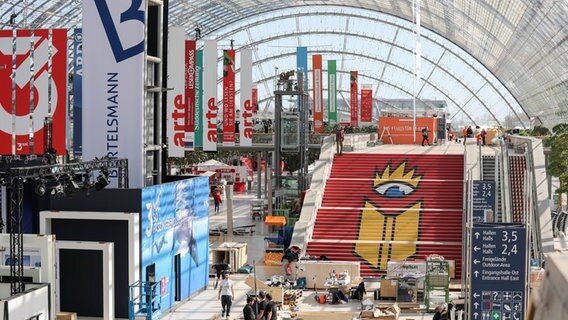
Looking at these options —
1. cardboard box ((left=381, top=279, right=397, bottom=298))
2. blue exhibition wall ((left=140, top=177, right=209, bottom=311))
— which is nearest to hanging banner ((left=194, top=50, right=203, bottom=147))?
blue exhibition wall ((left=140, top=177, right=209, bottom=311))

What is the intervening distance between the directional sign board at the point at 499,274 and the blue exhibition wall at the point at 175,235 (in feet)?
24.4

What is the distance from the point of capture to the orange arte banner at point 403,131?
1757 inches

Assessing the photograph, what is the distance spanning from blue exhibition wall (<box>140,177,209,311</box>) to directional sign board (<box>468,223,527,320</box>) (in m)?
7.44

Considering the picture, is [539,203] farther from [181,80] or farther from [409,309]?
[181,80]

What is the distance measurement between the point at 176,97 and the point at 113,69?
599 centimetres

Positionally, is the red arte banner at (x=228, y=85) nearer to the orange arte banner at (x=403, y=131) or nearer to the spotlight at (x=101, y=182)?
the orange arte banner at (x=403, y=131)

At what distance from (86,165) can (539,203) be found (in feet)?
47.7

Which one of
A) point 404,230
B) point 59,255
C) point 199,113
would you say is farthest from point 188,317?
point 199,113

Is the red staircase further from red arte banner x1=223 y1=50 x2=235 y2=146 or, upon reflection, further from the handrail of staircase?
red arte banner x1=223 y1=50 x2=235 y2=146

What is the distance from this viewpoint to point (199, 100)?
3144 centimetres

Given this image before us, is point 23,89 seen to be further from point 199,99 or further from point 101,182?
point 199,99

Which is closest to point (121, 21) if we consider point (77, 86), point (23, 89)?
point (77, 86)

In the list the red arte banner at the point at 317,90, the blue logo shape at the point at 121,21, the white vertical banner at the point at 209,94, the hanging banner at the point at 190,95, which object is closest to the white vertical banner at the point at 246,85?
the white vertical banner at the point at 209,94

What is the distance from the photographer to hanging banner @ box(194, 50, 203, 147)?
31031mm
